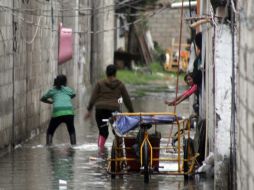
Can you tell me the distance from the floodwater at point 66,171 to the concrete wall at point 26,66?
1.61 feet

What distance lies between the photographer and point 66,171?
1540cm

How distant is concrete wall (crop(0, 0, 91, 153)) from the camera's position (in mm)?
17641

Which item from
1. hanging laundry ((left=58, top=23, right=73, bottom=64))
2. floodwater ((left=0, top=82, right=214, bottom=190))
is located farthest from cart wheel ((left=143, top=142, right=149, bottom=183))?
hanging laundry ((left=58, top=23, right=73, bottom=64))

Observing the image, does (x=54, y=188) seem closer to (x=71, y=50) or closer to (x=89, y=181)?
(x=89, y=181)

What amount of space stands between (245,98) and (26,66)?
37.7 ft

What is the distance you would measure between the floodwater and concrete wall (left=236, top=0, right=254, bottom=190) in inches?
144

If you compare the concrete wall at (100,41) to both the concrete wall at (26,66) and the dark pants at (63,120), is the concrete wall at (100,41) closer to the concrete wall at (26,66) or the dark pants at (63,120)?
the concrete wall at (26,66)

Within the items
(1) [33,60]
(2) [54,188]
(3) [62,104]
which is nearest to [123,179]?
(2) [54,188]

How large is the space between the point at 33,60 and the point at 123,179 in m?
7.44

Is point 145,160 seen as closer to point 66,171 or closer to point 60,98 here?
point 66,171

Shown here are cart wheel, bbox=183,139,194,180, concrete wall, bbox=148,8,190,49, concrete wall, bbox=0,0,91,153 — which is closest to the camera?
cart wheel, bbox=183,139,194,180

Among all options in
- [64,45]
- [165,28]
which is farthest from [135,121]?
[165,28]

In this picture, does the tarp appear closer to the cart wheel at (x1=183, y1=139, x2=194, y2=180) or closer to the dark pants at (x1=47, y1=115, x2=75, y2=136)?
the cart wheel at (x1=183, y1=139, x2=194, y2=180)

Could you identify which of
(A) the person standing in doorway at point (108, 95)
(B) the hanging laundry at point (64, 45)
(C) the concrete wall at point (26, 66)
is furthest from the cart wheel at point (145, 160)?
(B) the hanging laundry at point (64, 45)
